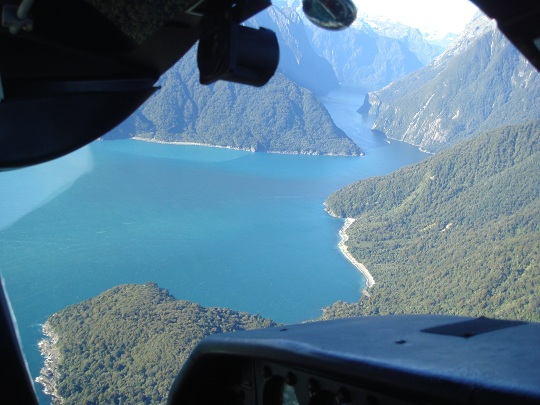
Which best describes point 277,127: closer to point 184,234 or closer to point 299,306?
point 184,234

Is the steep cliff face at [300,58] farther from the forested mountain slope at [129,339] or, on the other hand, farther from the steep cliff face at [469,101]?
the forested mountain slope at [129,339]

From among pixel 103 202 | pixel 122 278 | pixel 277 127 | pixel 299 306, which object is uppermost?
pixel 277 127

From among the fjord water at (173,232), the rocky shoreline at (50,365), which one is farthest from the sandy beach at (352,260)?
the rocky shoreline at (50,365)

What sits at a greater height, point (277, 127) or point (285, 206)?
point (277, 127)

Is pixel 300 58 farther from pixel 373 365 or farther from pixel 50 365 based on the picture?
pixel 373 365

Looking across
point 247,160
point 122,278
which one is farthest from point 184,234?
point 247,160

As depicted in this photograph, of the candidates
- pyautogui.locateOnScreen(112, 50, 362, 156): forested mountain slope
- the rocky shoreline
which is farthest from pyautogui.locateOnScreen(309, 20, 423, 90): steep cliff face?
the rocky shoreline
